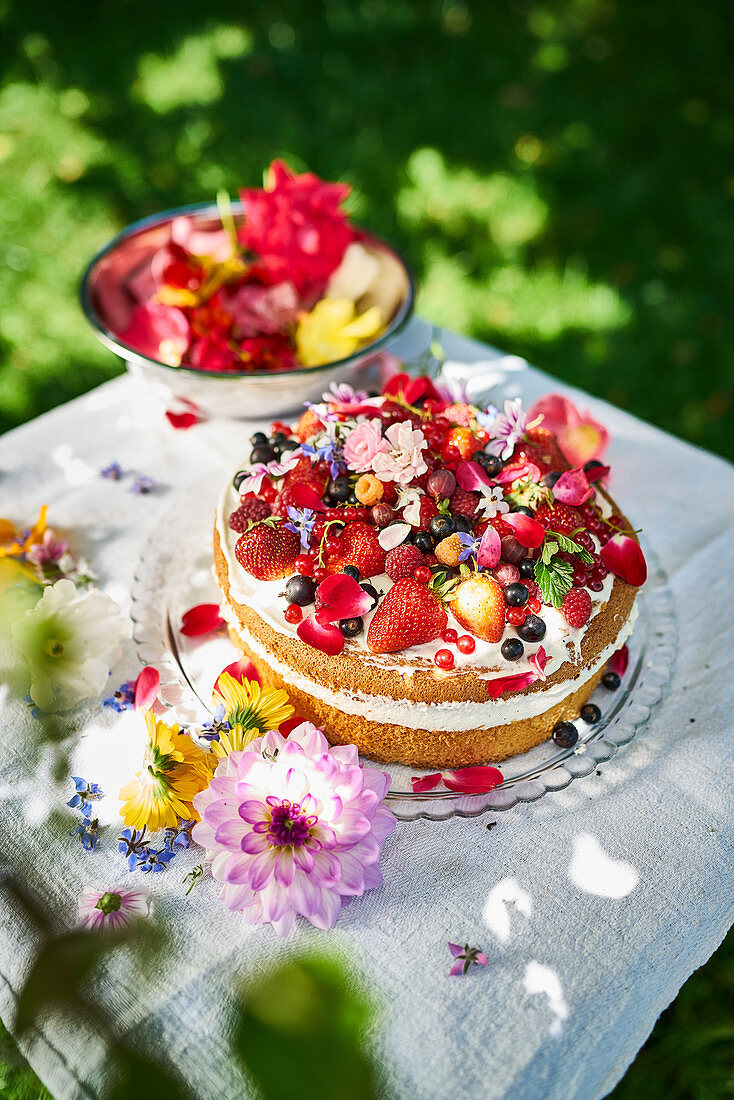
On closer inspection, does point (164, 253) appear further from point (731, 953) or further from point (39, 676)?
point (731, 953)

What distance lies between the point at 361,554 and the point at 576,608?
43 cm

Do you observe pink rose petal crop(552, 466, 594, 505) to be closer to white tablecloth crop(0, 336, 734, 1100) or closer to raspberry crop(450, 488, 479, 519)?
raspberry crop(450, 488, 479, 519)

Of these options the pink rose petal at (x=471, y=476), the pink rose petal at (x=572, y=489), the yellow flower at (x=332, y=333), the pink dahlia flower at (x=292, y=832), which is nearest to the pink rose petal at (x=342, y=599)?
the pink dahlia flower at (x=292, y=832)

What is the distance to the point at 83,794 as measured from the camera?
154 centimetres

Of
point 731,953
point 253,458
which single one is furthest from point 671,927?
point 253,458

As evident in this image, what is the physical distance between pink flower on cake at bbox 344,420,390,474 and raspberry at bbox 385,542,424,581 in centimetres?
21

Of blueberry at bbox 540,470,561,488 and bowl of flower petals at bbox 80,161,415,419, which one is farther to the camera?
bowl of flower petals at bbox 80,161,415,419

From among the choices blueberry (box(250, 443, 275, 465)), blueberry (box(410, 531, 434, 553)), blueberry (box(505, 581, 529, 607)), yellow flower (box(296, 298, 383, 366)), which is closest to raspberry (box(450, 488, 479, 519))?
blueberry (box(410, 531, 434, 553))

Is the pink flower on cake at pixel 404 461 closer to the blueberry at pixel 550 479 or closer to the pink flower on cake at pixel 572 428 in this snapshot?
the blueberry at pixel 550 479

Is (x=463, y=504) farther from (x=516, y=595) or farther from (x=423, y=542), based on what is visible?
(x=516, y=595)

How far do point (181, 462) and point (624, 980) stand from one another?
1705 mm

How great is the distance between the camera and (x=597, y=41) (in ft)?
18.3

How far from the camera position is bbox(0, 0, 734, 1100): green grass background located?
385 centimetres

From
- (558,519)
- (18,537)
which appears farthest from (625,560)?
(18,537)
